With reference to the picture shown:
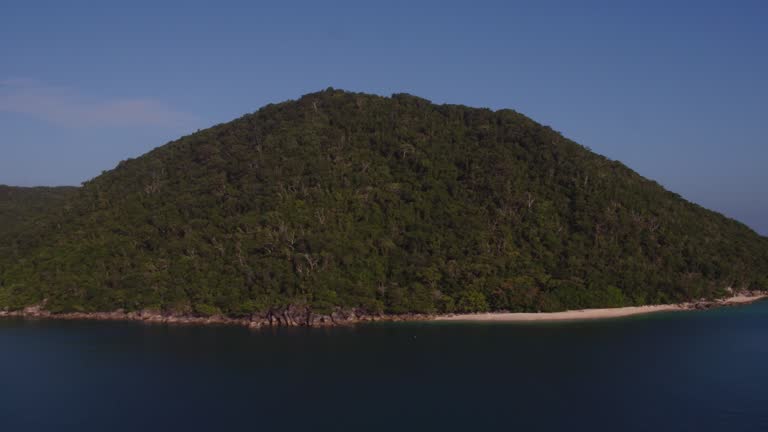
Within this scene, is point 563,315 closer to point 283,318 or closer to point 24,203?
point 283,318

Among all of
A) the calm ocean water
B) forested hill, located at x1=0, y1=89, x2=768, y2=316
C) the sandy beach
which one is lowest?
the calm ocean water

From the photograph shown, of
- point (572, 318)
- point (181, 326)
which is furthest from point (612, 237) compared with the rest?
point (181, 326)

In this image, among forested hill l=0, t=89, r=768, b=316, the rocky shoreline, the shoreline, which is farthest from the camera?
forested hill l=0, t=89, r=768, b=316

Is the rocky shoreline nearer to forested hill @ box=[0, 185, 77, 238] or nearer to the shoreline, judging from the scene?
the shoreline

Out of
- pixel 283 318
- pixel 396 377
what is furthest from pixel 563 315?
pixel 283 318

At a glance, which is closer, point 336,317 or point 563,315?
point 336,317

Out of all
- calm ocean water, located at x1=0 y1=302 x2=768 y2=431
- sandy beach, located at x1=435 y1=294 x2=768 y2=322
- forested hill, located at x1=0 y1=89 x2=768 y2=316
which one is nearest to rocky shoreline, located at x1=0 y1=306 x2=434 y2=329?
forested hill, located at x1=0 y1=89 x2=768 y2=316
